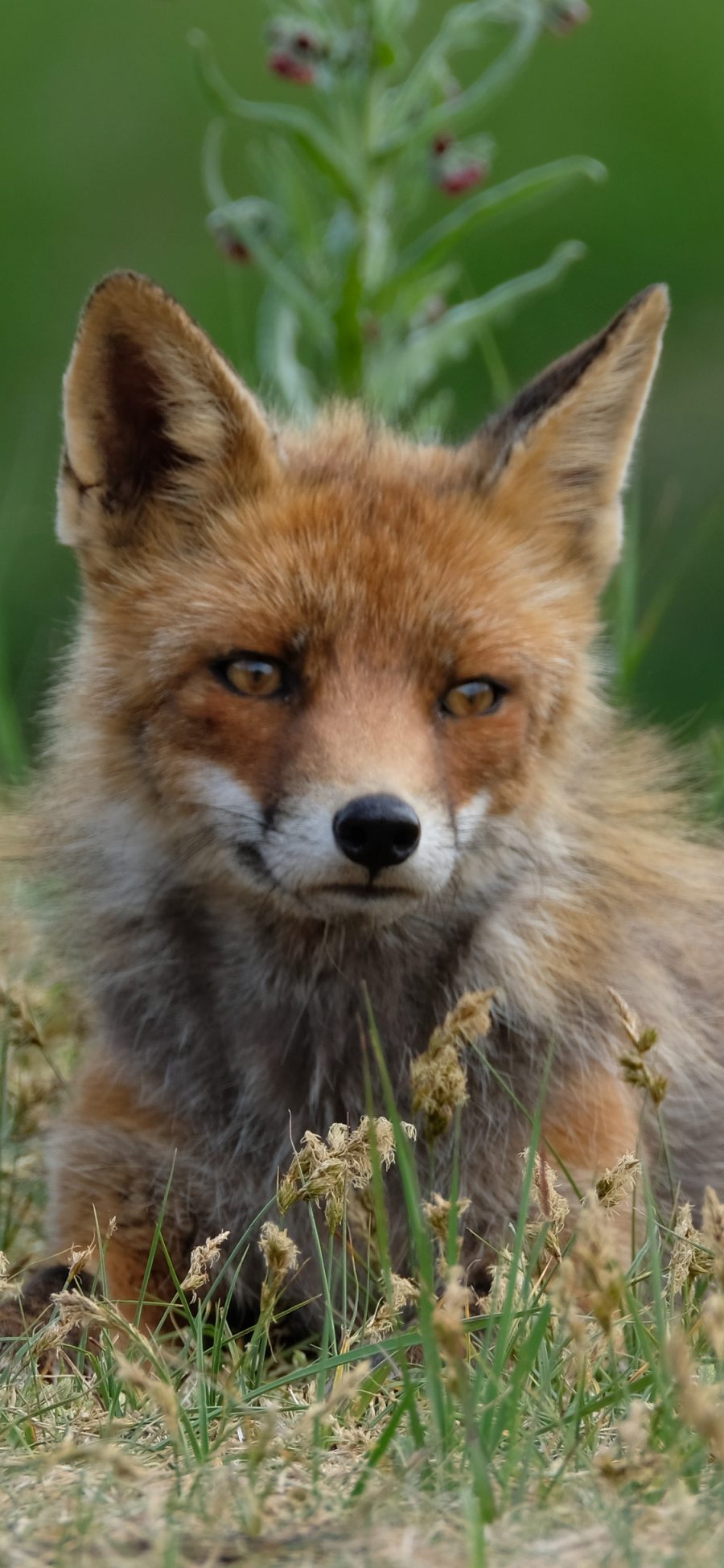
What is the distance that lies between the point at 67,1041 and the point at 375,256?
2.20 metres

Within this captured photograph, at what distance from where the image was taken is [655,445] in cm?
938

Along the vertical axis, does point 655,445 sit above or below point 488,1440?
above

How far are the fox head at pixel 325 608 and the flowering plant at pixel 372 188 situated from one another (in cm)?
123

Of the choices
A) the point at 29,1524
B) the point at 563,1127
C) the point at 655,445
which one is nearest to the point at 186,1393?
the point at 29,1524

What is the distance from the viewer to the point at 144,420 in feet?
10.5

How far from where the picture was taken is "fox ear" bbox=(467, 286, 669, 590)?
10.3ft

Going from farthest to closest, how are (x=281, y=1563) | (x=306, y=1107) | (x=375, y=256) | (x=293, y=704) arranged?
(x=375, y=256)
(x=306, y=1107)
(x=293, y=704)
(x=281, y=1563)

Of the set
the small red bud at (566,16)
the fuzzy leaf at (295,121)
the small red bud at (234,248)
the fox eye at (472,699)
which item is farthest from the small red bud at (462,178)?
the fox eye at (472,699)

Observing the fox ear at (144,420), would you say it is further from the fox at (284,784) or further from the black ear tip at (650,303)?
the black ear tip at (650,303)

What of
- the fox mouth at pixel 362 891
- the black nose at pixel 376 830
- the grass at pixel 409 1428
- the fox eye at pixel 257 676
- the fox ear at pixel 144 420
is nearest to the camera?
the grass at pixel 409 1428

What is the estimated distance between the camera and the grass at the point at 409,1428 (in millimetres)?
1713

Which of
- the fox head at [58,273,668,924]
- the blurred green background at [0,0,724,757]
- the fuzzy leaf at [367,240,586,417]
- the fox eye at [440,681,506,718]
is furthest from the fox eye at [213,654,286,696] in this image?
the blurred green background at [0,0,724,757]

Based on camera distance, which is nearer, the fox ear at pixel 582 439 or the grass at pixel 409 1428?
the grass at pixel 409 1428

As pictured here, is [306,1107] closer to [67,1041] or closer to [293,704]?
[293,704]
